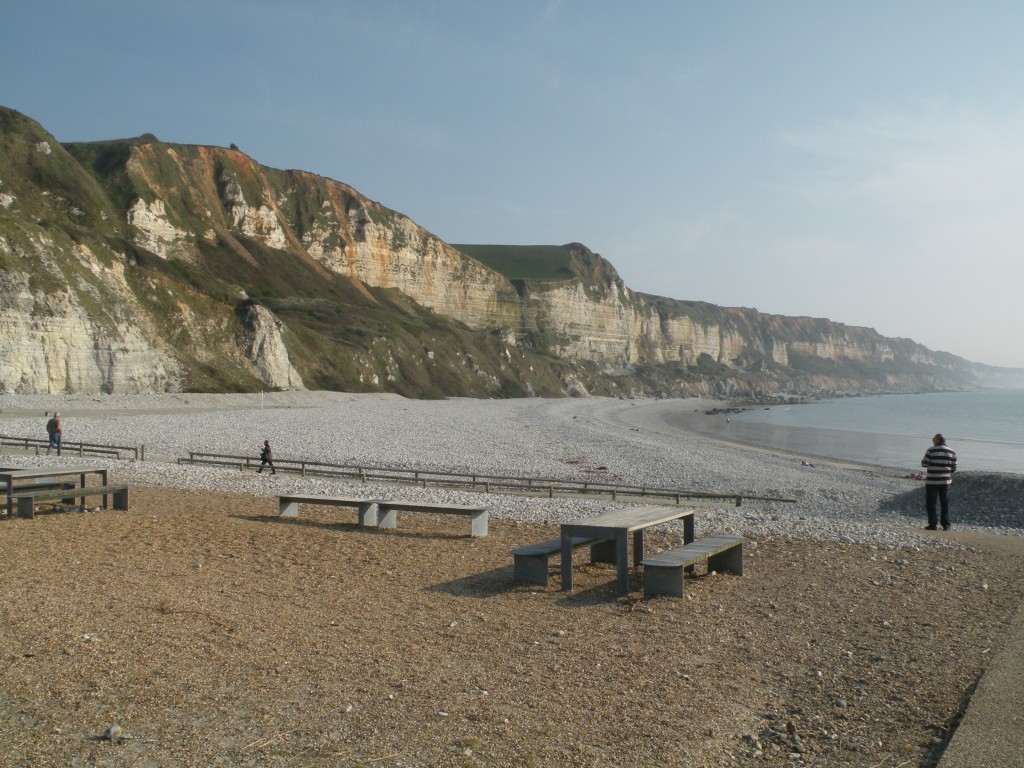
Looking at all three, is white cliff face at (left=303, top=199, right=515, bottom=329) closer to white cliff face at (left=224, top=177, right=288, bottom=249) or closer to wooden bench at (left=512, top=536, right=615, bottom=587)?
white cliff face at (left=224, top=177, right=288, bottom=249)

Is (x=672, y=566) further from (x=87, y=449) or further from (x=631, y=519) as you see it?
(x=87, y=449)

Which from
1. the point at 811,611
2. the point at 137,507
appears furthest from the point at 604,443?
the point at 811,611

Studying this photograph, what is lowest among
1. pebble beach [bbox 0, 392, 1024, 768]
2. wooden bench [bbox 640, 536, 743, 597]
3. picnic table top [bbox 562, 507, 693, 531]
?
pebble beach [bbox 0, 392, 1024, 768]

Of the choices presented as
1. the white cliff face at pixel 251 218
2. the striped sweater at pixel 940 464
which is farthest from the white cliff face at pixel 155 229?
the striped sweater at pixel 940 464

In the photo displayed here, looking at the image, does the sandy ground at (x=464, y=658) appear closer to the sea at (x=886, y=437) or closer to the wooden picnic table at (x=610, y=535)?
the wooden picnic table at (x=610, y=535)

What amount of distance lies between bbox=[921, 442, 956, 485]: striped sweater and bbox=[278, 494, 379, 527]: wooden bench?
8.68 metres

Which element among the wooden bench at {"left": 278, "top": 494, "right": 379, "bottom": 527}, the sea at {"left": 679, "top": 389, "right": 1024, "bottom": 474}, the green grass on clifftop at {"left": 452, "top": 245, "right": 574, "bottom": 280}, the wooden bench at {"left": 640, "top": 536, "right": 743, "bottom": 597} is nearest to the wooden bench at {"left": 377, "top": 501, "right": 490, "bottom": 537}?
the wooden bench at {"left": 278, "top": 494, "right": 379, "bottom": 527}

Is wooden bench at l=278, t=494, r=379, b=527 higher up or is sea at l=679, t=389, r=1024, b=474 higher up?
wooden bench at l=278, t=494, r=379, b=527

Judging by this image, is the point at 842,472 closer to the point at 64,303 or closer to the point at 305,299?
the point at 64,303

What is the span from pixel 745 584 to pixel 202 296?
58.6m

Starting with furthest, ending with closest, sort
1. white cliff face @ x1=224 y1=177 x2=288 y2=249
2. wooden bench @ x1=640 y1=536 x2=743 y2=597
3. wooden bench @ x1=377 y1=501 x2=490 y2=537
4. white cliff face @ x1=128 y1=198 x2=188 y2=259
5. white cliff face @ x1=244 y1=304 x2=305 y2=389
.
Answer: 1. white cliff face @ x1=224 y1=177 x2=288 y2=249
2. white cliff face @ x1=128 y1=198 x2=188 y2=259
3. white cliff face @ x1=244 y1=304 x2=305 y2=389
4. wooden bench @ x1=377 y1=501 x2=490 y2=537
5. wooden bench @ x1=640 y1=536 x2=743 y2=597

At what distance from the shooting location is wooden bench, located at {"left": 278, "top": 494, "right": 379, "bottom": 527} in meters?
11.5

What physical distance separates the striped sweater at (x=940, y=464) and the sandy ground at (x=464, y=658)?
12.7ft

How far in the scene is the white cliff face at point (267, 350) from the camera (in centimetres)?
6128
